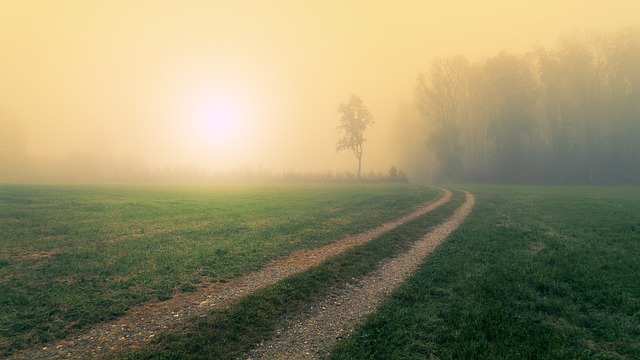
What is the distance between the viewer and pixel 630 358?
287 inches

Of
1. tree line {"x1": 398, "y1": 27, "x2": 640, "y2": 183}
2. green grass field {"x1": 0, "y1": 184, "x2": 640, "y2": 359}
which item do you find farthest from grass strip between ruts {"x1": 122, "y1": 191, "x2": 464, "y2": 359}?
tree line {"x1": 398, "y1": 27, "x2": 640, "y2": 183}

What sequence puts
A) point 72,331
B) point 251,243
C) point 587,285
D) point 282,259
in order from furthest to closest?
point 251,243, point 282,259, point 587,285, point 72,331

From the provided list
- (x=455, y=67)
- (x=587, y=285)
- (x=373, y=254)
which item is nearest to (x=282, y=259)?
(x=373, y=254)

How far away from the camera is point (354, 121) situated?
84.2m

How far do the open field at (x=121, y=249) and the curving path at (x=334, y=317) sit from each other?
15.3ft

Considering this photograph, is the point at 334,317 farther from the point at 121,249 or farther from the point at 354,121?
the point at 354,121

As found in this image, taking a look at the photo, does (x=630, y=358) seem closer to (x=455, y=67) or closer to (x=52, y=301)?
(x=52, y=301)

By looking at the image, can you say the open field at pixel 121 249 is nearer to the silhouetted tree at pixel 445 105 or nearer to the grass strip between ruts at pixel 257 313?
the grass strip between ruts at pixel 257 313

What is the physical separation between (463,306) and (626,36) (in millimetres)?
88318

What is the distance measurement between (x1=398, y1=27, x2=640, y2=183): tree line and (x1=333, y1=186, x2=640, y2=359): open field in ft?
216

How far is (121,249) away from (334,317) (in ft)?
40.6

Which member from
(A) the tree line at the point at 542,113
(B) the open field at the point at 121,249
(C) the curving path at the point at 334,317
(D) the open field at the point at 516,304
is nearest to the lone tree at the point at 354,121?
(A) the tree line at the point at 542,113

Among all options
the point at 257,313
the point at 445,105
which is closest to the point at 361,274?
the point at 257,313

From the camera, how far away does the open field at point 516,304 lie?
7.64 m
